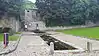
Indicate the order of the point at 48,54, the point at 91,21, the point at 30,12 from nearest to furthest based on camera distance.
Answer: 1. the point at 48,54
2. the point at 91,21
3. the point at 30,12

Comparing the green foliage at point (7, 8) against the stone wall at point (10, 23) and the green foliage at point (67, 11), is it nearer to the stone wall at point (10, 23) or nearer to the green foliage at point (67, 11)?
the stone wall at point (10, 23)

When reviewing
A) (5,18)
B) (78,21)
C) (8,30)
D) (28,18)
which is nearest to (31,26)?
(28,18)

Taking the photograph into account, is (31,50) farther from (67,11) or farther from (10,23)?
(67,11)

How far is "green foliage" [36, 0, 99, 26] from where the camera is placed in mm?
50844

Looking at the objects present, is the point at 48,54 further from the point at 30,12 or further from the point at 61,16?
the point at 30,12

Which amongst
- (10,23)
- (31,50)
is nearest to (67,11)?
(10,23)

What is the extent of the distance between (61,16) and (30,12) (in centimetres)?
1190

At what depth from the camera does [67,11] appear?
51.2m

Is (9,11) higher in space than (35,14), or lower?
higher

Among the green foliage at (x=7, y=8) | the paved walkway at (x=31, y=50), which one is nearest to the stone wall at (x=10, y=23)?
the green foliage at (x=7, y=8)

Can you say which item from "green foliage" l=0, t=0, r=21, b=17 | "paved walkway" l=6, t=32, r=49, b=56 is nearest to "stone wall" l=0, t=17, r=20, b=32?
"green foliage" l=0, t=0, r=21, b=17

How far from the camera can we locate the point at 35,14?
57.2 m

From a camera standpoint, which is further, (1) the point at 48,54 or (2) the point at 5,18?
(2) the point at 5,18

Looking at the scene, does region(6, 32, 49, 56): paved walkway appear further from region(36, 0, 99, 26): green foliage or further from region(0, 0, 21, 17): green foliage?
region(36, 0, 99, 26): green foliage
